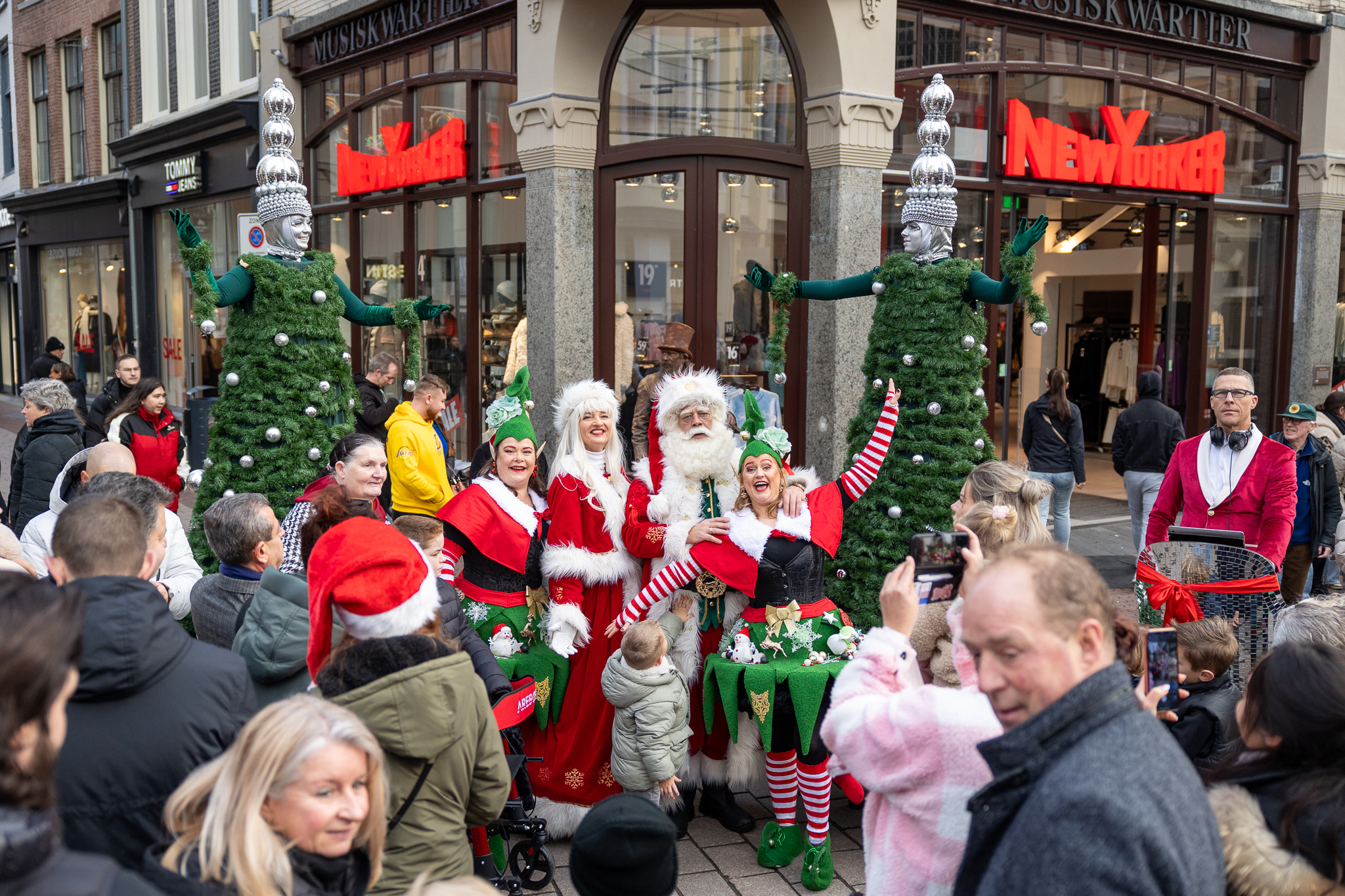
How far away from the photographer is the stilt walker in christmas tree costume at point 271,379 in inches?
232

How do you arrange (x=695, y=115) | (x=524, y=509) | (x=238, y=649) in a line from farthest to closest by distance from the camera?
(x=695, y=115) < (x=524, y=509) < (x=238, y=649)

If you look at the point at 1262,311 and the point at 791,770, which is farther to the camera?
the point at 1262,311

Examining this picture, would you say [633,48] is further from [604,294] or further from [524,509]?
[524,509]

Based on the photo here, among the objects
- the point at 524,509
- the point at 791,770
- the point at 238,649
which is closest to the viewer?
the point at 238,649

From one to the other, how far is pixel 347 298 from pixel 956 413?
3933mm

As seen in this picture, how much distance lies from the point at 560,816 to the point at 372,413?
4121mm

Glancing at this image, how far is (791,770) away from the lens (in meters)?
4.57

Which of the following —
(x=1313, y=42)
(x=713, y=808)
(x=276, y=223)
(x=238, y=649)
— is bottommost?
(x=713, y=808)

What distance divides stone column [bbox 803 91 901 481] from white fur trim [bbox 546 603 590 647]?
176 inches

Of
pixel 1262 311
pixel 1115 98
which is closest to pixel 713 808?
pixel 1115 98

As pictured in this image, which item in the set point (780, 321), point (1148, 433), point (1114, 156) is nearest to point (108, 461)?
point (780, 321)

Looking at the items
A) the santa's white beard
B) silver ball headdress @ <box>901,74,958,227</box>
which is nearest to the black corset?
the santa's white beard

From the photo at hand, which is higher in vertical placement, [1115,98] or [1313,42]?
[1313,42]

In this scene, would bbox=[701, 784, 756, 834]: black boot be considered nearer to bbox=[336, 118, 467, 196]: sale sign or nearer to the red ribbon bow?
the red ribbon bow
